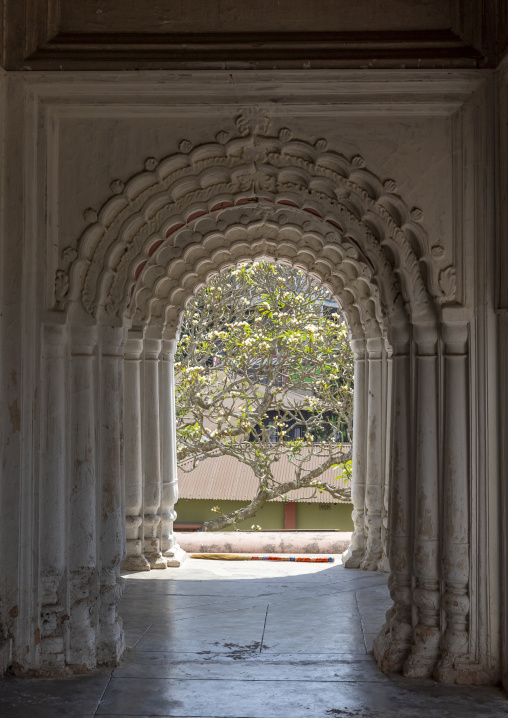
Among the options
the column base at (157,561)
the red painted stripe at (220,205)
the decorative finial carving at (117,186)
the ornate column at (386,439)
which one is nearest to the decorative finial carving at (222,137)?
the red painted stripe at (220,205)

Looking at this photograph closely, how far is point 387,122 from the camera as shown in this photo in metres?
5.39

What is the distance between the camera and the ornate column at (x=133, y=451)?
351 inches

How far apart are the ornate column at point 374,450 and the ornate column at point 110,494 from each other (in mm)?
4004

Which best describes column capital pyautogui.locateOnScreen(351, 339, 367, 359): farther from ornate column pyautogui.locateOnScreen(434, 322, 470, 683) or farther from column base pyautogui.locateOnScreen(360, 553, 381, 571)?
ornate column pyautogui.locateOnScreen(434, 322, 470, 683)

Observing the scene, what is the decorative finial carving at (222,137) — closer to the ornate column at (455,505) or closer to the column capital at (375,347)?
the ornate column at (455,505)

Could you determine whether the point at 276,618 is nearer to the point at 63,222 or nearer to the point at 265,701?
the point at 265,701

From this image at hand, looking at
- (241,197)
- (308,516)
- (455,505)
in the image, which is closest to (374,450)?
(455,505)

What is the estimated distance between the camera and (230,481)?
1733cm

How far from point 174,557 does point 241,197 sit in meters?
A: 5.12

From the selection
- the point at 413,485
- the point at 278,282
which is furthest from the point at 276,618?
the point at 278,282

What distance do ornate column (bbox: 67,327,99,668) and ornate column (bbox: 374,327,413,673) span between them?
1968 mm

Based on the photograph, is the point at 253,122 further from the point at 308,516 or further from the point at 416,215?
the point at 308,516

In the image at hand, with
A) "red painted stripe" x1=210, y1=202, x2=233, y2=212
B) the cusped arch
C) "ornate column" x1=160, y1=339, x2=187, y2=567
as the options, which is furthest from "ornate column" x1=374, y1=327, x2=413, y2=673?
"ornate column" x1=160, y1=339, x2=187, y2=567

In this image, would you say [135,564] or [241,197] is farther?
[135,564]
